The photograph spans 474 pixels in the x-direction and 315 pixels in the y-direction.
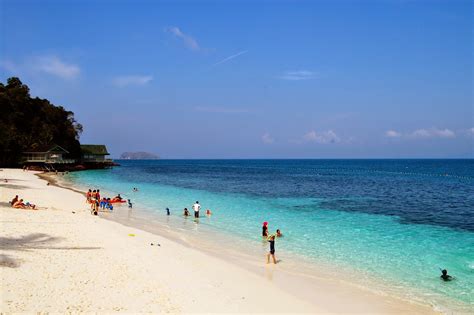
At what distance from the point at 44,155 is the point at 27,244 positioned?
75.4m

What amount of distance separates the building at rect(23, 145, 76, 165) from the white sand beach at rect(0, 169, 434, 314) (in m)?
71.8

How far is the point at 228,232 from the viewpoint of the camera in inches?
948

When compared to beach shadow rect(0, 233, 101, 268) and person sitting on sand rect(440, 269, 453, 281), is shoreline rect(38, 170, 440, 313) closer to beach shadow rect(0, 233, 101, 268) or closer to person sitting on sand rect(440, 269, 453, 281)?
person sitting on sand rect(440, 269, 453, 281)

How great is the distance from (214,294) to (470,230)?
70.6 feet

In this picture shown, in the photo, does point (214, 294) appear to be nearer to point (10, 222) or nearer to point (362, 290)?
point (362, 290)

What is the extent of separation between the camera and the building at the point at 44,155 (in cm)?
8194

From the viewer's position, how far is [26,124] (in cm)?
9094

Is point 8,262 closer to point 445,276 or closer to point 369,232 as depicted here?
point 445,276

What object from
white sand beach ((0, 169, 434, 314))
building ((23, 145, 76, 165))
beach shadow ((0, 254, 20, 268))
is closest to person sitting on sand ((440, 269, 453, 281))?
white sand beach ((0, 169, 434, 314))

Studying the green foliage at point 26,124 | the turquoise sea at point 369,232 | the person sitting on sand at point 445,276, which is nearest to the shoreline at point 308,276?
the turquoise sea at point 369,232

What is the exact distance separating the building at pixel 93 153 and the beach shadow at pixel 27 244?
326 feet

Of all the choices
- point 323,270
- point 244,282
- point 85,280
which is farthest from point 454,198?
point 85,280

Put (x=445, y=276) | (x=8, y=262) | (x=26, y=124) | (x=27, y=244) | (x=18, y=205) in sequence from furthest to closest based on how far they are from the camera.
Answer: (x=26, y=124) < (x=18, y=205) < (x=27, y=244) < (x=445, y=276) < (x=8, y=262)

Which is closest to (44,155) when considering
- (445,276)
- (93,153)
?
(93,153)
